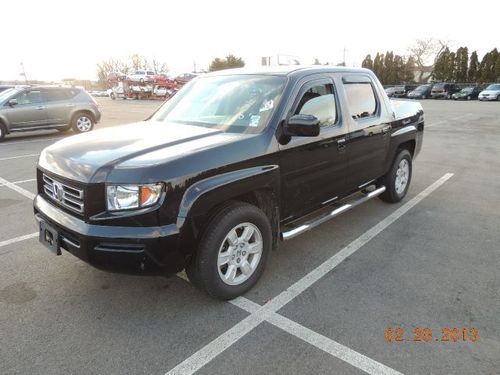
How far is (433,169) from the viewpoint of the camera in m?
7.84

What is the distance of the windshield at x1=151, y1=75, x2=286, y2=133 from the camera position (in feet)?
11.3

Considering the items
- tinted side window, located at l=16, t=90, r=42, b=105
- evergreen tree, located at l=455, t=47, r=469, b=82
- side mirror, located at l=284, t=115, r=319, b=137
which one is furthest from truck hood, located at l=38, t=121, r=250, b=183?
evergreen tree, located at l=455, t=47, r=469, b=82

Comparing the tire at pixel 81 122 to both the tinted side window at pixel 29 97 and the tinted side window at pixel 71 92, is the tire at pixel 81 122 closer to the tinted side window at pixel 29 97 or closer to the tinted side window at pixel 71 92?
the tinted side window at pixel 71 92

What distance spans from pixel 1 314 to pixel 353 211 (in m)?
4.10

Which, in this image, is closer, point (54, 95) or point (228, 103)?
point (228, 103)

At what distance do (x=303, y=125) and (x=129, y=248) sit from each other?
1.64 meters

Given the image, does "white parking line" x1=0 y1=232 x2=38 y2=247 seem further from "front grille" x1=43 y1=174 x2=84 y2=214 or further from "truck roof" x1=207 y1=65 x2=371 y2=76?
"truck roof" x1=207 y1=65 x2=371 y2=76

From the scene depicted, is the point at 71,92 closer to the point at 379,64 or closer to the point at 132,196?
the point at 132,196

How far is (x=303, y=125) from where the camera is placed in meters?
3.16

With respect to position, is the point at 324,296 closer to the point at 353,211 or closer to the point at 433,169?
the point at 353,211

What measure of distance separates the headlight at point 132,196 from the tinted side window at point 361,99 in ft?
8.45

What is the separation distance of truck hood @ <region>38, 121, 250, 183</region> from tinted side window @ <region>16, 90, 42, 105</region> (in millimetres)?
10507

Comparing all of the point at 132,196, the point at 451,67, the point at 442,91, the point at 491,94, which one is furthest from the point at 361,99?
the point at 451,67

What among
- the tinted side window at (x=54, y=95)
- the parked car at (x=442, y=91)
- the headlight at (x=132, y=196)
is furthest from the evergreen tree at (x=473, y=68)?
the headlight at (x=132, y=196)
